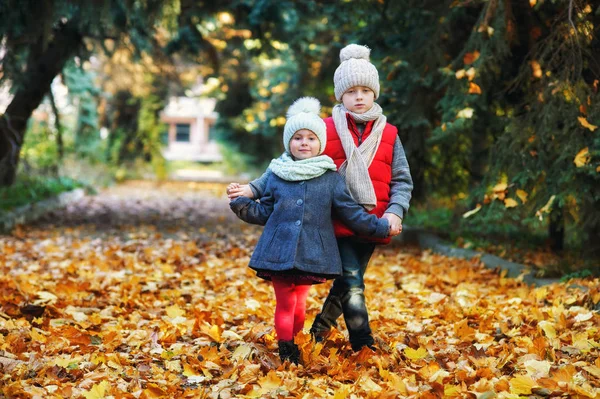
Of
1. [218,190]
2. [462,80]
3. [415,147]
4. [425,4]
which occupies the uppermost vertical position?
[425,4]

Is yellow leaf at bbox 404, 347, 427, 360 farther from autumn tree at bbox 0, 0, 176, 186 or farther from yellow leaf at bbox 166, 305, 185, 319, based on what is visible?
autumn tree at bbox 0, 0, 176, 186

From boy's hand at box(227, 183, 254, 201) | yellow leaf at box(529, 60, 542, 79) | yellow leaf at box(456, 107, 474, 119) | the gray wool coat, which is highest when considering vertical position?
yellow leaf at box(529, 60, 542, 79)

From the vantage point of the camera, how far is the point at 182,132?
53.3 metres

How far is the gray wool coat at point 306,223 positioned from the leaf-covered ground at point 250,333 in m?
0.53

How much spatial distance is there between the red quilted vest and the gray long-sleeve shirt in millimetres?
34

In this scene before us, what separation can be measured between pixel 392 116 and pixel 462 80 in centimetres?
121

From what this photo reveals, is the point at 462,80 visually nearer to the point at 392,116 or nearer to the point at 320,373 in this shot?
the point at 392,116

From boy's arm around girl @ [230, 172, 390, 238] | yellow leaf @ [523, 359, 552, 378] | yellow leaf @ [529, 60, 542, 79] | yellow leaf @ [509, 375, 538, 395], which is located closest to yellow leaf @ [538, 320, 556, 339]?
yellow leaf @ [523, 359, 552, 378]

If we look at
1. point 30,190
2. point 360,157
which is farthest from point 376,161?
point 30,190

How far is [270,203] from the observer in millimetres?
3844

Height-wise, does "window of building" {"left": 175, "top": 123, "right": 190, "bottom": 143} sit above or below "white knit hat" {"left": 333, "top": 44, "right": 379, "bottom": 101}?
above

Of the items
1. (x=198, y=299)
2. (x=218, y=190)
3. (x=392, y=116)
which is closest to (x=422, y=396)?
(x=198, y=299)

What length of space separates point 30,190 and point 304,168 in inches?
432

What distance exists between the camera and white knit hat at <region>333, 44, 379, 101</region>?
389 centimetres
